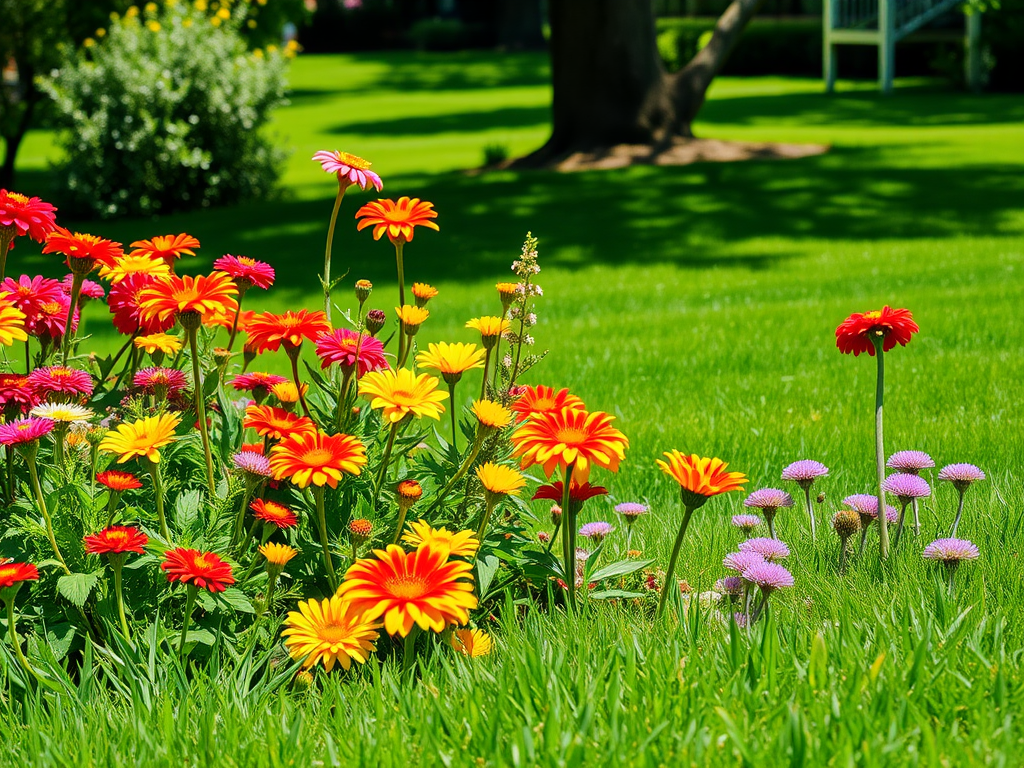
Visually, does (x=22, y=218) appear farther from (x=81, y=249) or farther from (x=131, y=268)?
(x=131, y=268)

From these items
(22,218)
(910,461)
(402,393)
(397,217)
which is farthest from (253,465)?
(910,461)

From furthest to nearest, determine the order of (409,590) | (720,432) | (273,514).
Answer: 1. (720,432)
2. (273,514)
3. (409,590)

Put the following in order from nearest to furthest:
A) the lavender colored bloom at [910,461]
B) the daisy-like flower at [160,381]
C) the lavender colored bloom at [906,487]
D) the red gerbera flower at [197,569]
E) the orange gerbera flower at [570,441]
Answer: the red gerbera flower at [197,569]
the orange gerbera flower at [570,441]
the daisy-like flower at [160,381]
the lavender colored bloom at [906,487]
the lavender colored bloom at [910,461]

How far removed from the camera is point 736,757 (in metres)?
1.94

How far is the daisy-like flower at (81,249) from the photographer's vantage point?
277 cm

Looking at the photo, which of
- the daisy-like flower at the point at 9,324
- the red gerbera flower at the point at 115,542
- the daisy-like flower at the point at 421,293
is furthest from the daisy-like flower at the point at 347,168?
the red gerbera flower at the point at 115,542

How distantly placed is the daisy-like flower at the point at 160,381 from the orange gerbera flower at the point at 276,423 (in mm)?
241

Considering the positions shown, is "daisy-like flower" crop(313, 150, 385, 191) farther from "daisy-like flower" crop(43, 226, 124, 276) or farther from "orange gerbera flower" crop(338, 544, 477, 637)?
"orange gerbera flower" crop(338, 544, 477, 637)

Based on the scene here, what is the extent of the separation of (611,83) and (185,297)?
13164 millimetres

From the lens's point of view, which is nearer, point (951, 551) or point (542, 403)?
point (542, 403)

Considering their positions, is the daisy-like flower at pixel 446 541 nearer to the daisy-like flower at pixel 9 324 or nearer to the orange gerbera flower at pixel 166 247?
the daisy-like flower at pixel 9 324

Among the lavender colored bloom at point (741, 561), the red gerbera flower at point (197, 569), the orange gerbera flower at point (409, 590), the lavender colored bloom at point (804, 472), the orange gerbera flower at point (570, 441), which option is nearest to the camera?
the orange gerbera flower at point (409, 590)

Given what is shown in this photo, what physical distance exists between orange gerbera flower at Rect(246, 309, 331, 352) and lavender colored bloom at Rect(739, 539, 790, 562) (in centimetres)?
113

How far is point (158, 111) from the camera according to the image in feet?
47.2
